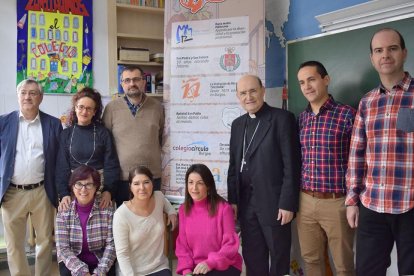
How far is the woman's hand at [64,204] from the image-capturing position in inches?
93.6

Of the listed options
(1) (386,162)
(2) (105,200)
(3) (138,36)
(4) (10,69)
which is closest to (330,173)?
(1) (386,162)

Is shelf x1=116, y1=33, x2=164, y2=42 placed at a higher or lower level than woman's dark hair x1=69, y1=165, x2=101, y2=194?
higher

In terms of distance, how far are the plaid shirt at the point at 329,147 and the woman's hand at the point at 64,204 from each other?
1.44 meters

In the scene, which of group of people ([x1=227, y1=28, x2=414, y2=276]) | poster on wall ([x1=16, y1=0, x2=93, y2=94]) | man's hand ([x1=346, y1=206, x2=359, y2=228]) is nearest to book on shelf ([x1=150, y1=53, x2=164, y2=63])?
poster on wall ([x1=16, y1=0, x2=93, y2=94])

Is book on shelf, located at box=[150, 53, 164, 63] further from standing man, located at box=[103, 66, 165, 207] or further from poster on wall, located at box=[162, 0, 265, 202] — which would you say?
standing man, located at box=[103, 66, 165, 207]

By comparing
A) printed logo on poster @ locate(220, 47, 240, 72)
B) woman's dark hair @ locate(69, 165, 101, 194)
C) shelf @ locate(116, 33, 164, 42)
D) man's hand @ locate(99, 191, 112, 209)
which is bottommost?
man's hand @ locate(99, 191, 112, 209)

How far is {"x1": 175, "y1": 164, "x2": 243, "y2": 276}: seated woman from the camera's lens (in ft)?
7.41

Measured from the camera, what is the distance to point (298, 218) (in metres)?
2.36

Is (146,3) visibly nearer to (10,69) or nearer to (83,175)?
(10,69)

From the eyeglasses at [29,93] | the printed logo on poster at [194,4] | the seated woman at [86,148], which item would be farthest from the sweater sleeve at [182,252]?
the printed logo on poster at [194,4]

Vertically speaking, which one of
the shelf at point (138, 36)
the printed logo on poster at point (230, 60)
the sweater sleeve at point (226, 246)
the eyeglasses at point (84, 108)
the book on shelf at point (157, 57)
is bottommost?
the sweater sleeve at point (226, 246)

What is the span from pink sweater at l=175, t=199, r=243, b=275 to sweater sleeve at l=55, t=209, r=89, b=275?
55 cm

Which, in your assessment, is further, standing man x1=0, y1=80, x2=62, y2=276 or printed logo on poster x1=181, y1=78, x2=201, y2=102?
printed logo on poster x1=181, y1=78, x2=201, y2=102

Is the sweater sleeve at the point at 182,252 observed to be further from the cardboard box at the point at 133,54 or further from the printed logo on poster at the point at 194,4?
the cardboard box at the point at 133,54
